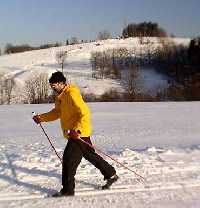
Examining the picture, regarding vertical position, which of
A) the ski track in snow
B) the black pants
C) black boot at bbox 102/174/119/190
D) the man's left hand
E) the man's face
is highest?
the man's face

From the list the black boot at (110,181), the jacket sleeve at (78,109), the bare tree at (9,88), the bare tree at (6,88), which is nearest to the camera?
the jacket sleeve at (78,109)

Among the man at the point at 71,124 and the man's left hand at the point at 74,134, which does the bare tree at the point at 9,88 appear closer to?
the man at the point at 71,124

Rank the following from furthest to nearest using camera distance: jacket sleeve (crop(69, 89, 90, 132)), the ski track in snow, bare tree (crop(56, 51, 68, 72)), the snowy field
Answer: bare tree (crop(56, 51, 68, 72)), the ski track in snow, jacket sleeve (crop(69, 89, 90, 132)), the snowy field

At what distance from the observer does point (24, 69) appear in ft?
265

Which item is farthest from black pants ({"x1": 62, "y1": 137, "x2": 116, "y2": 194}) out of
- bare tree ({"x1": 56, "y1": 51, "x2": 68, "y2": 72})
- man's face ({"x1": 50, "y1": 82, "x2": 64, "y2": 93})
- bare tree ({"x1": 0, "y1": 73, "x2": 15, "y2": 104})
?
bare tree ({"x1": 56, "y1": 51, "x2": 68, "y2": 72})

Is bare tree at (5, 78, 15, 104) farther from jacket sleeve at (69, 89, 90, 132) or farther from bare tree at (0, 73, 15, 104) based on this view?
jacket sleeve at (69, 89, 90, 132)

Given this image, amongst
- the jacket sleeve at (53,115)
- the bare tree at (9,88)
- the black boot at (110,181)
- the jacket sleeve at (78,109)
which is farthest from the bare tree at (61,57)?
the jacket sleeve at (78,109)

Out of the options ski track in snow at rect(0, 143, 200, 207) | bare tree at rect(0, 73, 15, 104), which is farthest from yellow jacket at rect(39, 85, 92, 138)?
bare tree at rect(0, 73, 15, 104)

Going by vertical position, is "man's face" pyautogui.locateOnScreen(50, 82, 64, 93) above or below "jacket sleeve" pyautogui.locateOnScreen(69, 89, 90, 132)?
above

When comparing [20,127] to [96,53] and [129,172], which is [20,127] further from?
[96,53]

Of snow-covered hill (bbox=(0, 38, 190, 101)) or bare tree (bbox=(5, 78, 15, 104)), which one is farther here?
snow-covered hill (bbox=(0, 38, 190, 101))

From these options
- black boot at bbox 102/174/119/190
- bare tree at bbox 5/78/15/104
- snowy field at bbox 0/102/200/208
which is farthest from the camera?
bare tree at bbox 5/78/15/104

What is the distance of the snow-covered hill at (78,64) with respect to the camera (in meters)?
70.2

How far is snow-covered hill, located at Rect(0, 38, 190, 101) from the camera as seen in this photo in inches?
2763
